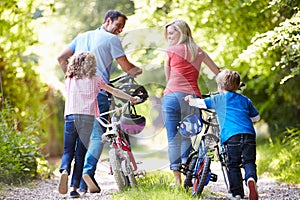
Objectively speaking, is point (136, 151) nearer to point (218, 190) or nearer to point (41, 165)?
point (218, 190)

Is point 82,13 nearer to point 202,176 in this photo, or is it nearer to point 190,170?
point 190,170

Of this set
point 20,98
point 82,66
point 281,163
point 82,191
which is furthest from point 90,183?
point 20,98

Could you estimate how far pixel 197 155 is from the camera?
4836 mm

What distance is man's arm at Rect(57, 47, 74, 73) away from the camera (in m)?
5.39

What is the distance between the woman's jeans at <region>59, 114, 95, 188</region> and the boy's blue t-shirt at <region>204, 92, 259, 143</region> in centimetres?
107

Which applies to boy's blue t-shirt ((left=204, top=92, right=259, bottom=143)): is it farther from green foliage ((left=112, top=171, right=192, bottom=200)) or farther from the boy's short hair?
green foliage ((left=112, top=171, right=192, bottom=200))

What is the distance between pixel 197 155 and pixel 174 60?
0.87m

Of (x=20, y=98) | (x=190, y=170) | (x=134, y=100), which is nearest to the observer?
(x=190, y=170)

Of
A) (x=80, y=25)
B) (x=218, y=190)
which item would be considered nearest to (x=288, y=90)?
(x=218, y=190)

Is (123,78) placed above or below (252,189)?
above

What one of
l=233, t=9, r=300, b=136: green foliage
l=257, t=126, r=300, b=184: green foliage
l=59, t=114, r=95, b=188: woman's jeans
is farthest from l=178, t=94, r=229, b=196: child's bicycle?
l=233, t=9, r=300, b=136: green foliage

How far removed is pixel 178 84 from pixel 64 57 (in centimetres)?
113

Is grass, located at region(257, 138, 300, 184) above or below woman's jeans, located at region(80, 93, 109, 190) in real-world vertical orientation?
below

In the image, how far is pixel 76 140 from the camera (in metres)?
5.07
